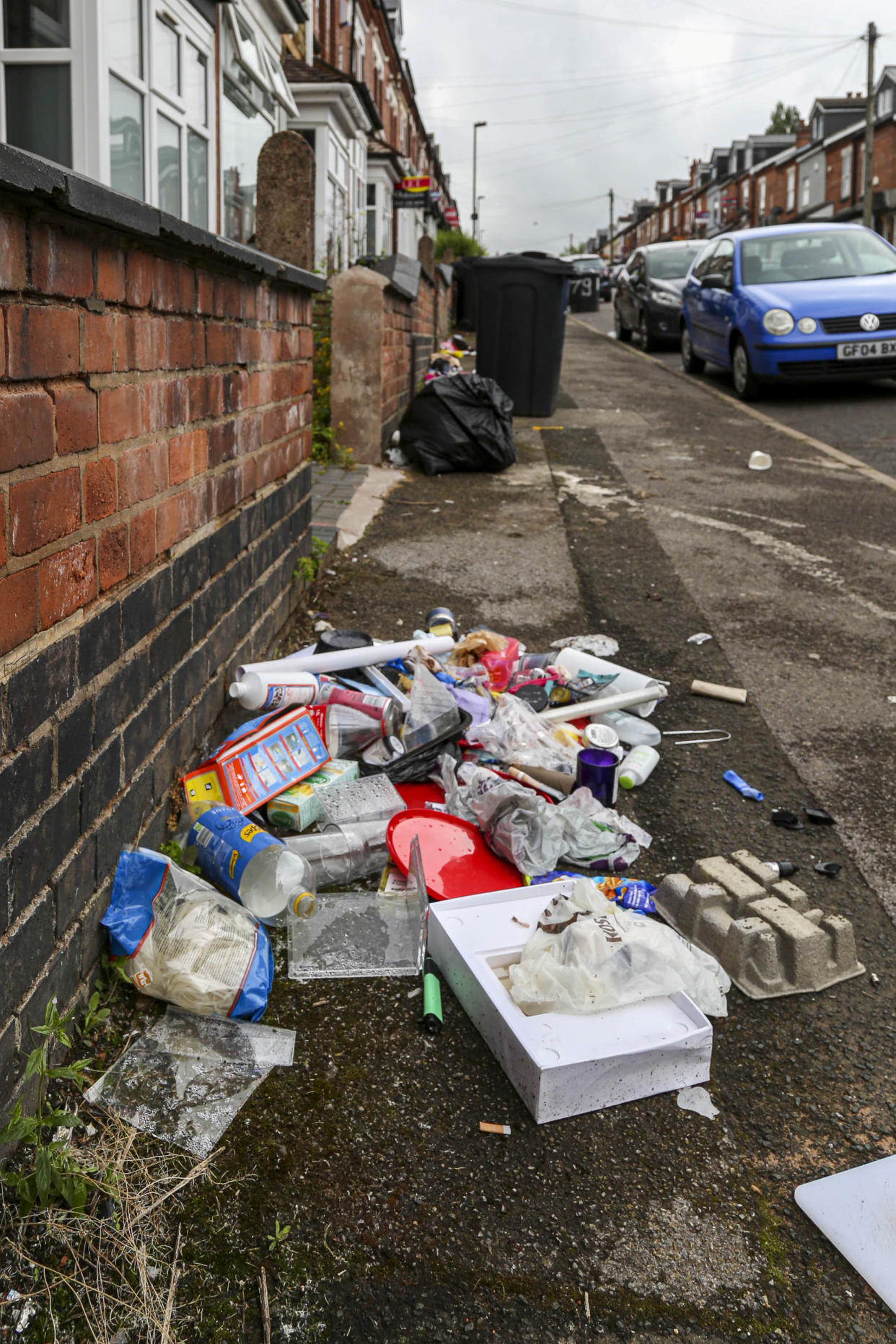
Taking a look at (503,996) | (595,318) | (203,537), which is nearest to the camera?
(503,996)

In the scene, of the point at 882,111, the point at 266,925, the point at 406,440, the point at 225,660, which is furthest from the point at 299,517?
the point at 882,111

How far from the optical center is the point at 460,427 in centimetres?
783

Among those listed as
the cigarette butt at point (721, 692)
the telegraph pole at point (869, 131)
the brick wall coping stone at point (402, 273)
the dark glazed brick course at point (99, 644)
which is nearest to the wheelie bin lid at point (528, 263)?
the brick wall coping stone at point (402, 273)

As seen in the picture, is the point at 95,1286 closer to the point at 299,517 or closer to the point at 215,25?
the point at 299,517

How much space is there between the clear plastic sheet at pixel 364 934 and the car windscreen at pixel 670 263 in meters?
17.1

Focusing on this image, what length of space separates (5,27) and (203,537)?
519 centimetres

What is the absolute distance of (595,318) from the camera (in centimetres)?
2980

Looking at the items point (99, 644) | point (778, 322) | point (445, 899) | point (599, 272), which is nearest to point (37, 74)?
point (99, 644)

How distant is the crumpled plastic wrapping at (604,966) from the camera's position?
200cm

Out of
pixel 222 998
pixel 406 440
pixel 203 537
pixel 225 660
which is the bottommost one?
pixel 222 998

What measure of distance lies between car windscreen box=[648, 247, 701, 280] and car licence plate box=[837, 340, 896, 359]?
25.5ft

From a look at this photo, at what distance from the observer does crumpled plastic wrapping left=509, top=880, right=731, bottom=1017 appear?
78.6 inches

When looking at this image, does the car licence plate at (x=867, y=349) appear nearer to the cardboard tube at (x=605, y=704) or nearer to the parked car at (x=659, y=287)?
the parked car at (x=659, y=287)

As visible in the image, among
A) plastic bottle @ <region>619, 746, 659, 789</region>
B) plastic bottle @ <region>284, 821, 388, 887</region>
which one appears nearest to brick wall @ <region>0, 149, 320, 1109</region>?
plastic bottle @ <region>284, 821, 388, 887</region>
